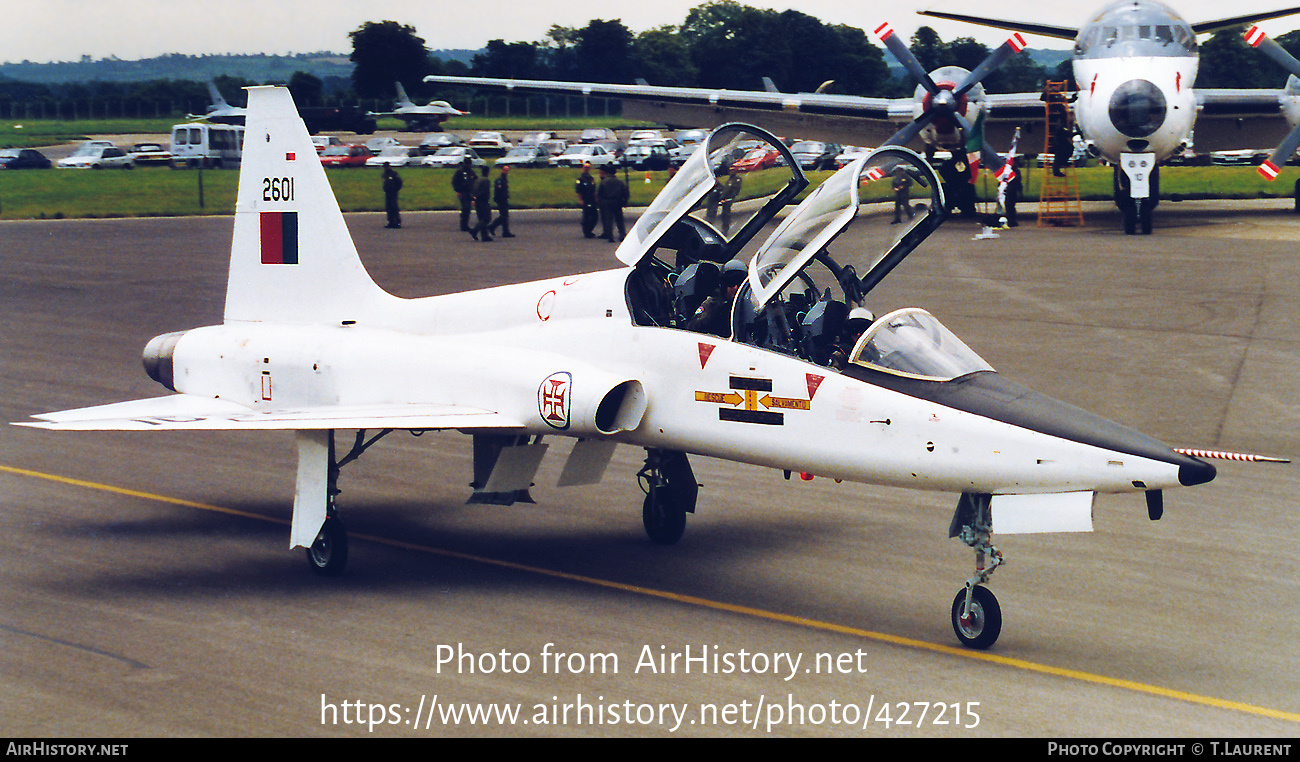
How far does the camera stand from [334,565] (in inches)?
419

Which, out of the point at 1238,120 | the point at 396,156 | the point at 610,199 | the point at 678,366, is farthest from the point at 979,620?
the point at 396,156

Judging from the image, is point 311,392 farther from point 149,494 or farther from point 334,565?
point 149,494

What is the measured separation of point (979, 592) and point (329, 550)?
17.1 feet

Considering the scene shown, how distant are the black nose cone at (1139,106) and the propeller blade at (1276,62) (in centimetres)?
251

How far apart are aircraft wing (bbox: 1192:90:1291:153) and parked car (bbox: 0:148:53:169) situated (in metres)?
56.1

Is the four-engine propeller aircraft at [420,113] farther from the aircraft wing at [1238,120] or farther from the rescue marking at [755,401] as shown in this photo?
the rescue marking at [755,401]

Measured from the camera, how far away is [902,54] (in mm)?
37625

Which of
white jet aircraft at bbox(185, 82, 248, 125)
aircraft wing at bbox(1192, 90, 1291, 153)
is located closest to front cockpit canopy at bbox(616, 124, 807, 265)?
aircraft wing at bbox(1192, 90, 1291, 153)

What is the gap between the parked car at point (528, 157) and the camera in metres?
72.4

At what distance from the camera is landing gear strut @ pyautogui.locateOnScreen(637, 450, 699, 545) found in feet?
37.6

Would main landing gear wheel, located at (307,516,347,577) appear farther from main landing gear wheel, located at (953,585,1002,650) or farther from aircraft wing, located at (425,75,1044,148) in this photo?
aircraft wing, located at (425,75,1044,148)

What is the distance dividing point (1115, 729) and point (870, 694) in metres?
1.42
